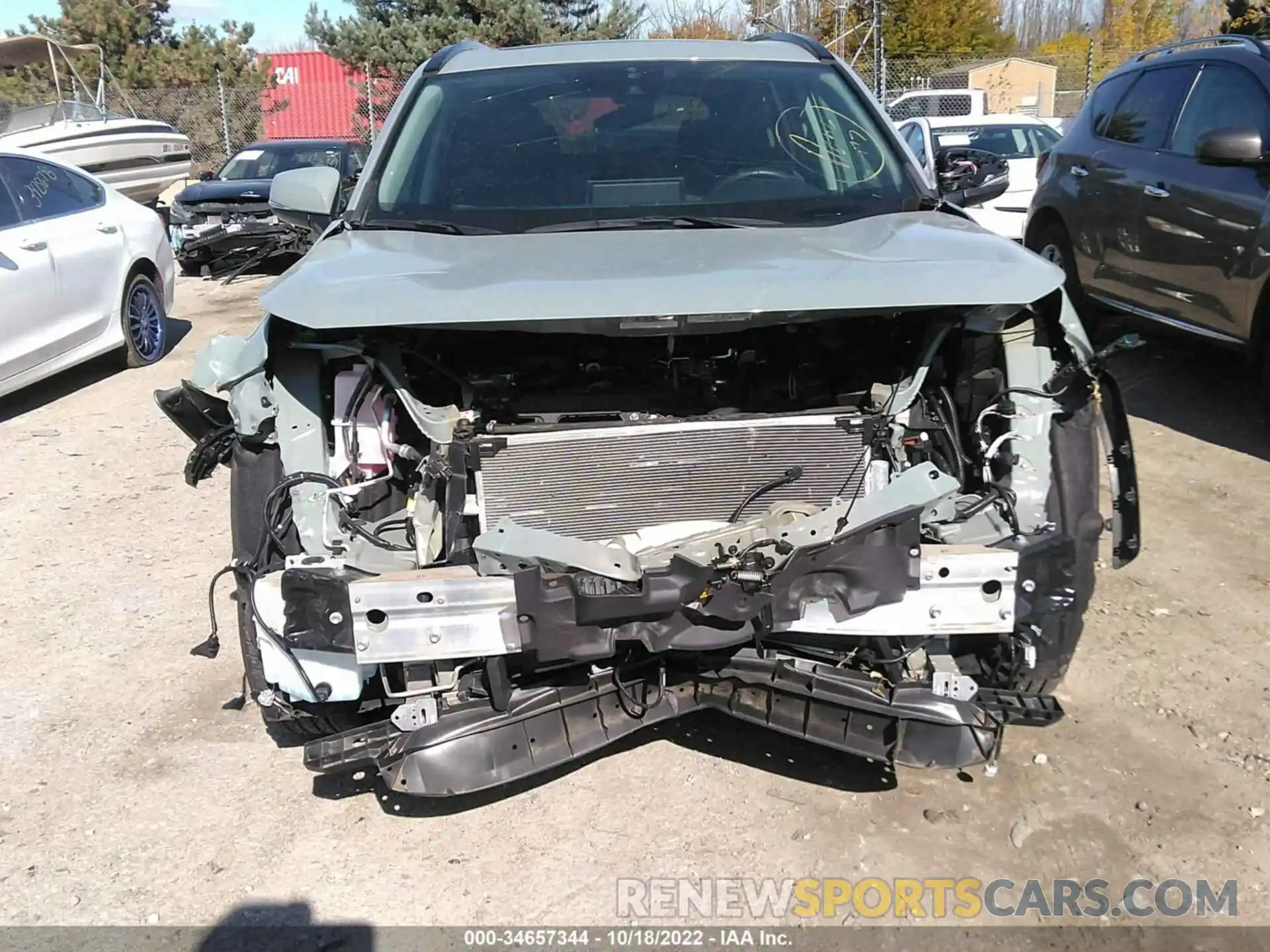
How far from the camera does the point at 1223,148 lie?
5.04m

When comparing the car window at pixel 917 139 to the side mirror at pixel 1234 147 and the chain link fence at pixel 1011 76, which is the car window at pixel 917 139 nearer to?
the side mirror at pixel 1234 147

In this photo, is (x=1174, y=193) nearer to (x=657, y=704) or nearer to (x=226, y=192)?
(x=657, y=704)

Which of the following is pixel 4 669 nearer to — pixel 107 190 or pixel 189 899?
pixel 189 899

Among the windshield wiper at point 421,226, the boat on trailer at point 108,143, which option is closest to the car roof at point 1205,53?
the windshield wiper at point 421,226

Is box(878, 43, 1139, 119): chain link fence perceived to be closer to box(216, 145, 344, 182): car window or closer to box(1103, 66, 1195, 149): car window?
box(216, 145, 344, 182): car window

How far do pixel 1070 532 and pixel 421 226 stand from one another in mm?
2035

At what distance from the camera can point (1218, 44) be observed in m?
5.90

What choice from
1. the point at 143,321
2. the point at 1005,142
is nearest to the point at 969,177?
the point at 143,321

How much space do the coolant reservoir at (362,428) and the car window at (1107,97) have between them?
5.64m

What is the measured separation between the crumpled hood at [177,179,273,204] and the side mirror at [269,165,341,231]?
27.6 ft

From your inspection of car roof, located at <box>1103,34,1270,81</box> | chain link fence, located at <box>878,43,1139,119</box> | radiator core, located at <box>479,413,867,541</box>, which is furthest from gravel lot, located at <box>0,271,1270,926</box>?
chain link fence, located at <box>878,43,1139,119</box>

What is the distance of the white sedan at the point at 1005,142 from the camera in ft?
31.4

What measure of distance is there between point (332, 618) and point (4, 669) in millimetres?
2128

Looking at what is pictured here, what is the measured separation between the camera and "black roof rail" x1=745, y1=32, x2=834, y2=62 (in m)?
4.09
